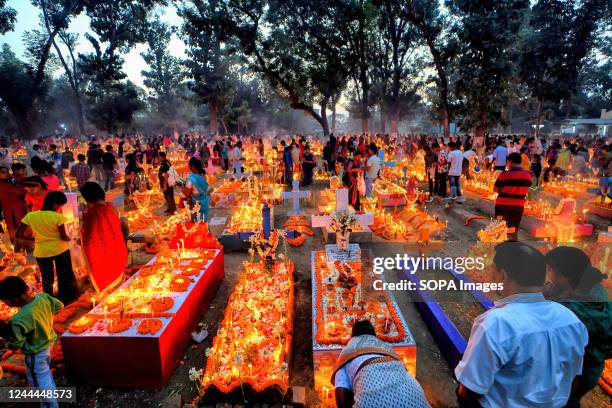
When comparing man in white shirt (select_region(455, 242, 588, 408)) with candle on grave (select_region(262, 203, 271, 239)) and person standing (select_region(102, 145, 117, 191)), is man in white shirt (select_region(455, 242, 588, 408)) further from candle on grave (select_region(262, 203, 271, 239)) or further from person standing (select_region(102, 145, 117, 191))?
person standing (select_region(102, 145, 117, 191))

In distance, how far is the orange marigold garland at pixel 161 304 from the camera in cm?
470

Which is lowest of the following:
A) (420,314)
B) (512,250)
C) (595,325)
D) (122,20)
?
(420,314)

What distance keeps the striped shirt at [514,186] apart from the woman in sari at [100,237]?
25.9ft

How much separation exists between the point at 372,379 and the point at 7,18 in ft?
110

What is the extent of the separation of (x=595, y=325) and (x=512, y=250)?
875 mm

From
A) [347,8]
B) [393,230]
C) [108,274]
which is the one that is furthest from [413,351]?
[347,8]

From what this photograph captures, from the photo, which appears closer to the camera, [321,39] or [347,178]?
[347,178]

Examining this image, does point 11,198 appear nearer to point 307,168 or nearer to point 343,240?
point 343,240

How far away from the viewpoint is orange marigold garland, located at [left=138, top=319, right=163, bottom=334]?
4176 millimetres

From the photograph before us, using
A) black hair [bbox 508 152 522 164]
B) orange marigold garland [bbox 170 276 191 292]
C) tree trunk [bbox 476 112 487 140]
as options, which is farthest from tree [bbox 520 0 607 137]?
orange marigold garland [bbox 170 276 191 292]

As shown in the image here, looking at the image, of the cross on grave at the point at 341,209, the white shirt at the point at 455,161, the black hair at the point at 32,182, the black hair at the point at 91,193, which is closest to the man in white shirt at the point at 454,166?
the white shirt at the point at 455,161

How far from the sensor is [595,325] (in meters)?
2.46

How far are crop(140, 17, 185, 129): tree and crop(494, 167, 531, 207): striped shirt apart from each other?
46.6 meters

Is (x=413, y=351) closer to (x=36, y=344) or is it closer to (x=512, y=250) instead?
(x=512, y=250)
